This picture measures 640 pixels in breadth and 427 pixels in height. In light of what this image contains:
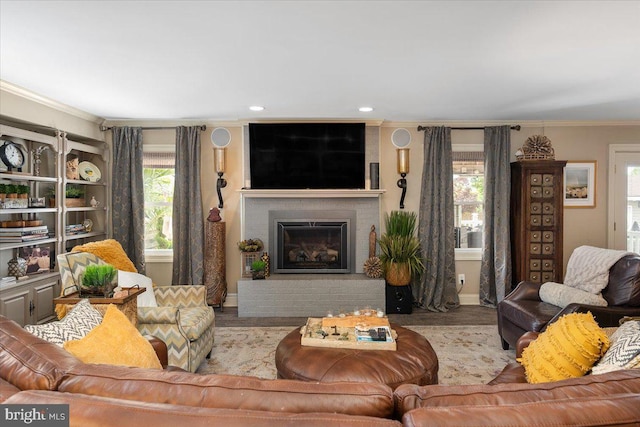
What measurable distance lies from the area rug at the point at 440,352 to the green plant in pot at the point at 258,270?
0.74 meters

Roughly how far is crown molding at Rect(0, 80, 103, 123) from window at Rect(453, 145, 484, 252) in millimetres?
4721

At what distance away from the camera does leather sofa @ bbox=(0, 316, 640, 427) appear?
93 cm

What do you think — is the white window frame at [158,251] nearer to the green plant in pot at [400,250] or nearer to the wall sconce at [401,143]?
Result: the green plant in pot at [400,250]

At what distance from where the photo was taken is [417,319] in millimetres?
4566

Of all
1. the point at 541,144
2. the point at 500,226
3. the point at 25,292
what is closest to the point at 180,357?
the point at 25,292

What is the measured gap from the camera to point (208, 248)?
4910 mm

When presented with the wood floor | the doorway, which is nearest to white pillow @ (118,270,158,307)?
the wood floor

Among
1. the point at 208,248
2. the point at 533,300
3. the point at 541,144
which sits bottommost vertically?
the point at 533,300

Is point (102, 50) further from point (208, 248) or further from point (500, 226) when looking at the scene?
point (500, 226)

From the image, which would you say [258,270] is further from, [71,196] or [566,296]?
[566,296]

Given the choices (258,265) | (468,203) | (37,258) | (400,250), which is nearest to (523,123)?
(468,203)

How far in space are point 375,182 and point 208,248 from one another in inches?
90.6

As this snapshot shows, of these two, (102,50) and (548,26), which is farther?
(102,50)

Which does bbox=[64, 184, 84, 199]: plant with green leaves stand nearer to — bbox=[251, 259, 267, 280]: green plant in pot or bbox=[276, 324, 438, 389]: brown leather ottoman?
bbox=[251, 259, 267, 280]: green plant in pot
